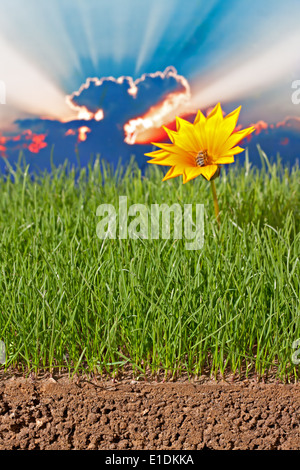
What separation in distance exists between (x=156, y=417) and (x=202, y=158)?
79 cm

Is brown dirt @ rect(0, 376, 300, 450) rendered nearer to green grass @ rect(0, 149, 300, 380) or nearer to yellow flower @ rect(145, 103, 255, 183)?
green grass @ rect(0, 149, 300, 380)

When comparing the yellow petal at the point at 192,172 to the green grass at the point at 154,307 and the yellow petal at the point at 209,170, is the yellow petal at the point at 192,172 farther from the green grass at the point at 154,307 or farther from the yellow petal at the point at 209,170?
the green grass at the point at 154,307

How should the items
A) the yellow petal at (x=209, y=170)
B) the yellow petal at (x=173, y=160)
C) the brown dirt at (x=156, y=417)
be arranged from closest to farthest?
the brown dirt at (x=156, y=417), the yellow petal at (x=209, y=170), the yellow petal at (x=173, y=160)

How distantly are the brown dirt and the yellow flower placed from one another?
655 millimetres

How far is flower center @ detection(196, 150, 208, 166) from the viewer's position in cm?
177

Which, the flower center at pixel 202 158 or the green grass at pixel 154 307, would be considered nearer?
the green grass at pixel 154 307

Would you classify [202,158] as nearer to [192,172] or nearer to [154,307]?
[192,172]

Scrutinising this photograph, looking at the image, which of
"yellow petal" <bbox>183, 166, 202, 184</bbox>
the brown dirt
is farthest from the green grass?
"yellow petal" <bbox>183, 166, 202, 184</bbox>

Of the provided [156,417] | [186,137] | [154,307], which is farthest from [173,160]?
[156,417]

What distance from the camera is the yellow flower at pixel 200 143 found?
1758 mm

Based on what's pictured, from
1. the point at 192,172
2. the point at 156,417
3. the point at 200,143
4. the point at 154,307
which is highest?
the point at 200,143

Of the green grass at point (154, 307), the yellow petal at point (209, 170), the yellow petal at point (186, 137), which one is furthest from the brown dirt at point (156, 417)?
the yellow petal at point (186, 137)

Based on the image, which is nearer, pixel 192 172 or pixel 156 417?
pixel 156 417

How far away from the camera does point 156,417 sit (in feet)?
5.09
